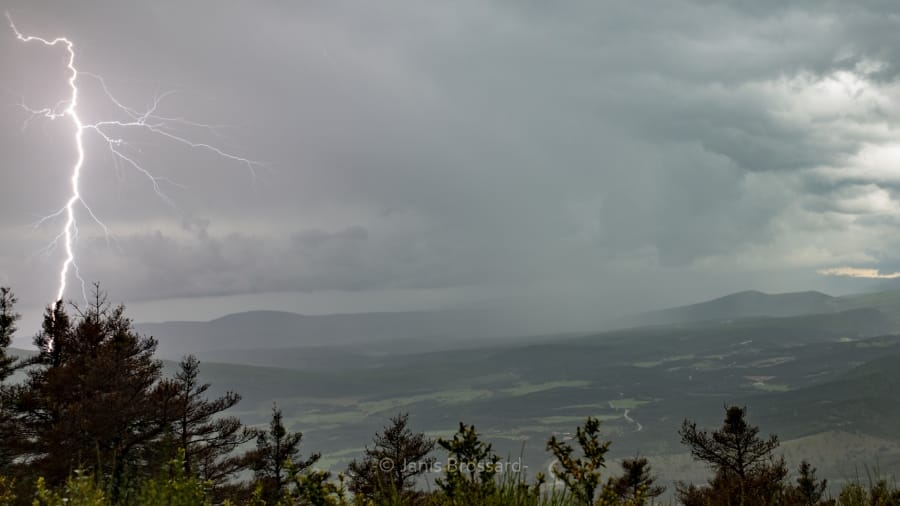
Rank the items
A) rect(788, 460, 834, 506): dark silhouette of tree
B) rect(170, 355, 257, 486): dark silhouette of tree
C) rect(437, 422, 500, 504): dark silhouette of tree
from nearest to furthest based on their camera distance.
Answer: rect(437, 422, 500, 504): dark silhouette of tree < rect(788, 460, 834, 506): dark silhouette of tree < rect(170, 355, 257, 486): dark silhouette of tree

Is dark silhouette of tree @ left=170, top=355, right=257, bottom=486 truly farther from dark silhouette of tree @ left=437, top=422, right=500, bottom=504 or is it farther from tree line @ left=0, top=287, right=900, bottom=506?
dark silhouette of tree @ left=437, top=422, right=500, bottom=504

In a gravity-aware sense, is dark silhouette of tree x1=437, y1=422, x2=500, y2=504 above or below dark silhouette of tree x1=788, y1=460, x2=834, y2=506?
above

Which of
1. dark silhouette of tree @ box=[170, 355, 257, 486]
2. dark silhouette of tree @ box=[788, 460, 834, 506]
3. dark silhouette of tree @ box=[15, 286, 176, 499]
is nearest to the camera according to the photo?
dark silhouette of tree @ box=[788, 460, 834, 506]

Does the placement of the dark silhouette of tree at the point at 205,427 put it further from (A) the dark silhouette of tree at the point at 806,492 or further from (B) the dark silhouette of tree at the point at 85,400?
(A) the dark silhouette of tree at the point at 806,492

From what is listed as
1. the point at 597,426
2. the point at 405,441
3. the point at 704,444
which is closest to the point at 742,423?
the point at 704,444

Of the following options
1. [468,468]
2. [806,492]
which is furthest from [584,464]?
[806,492]

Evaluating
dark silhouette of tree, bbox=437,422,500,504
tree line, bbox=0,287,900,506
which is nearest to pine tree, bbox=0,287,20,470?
tree line, bbox=0,287,900,506

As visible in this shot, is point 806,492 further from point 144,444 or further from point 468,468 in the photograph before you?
point 468,468
